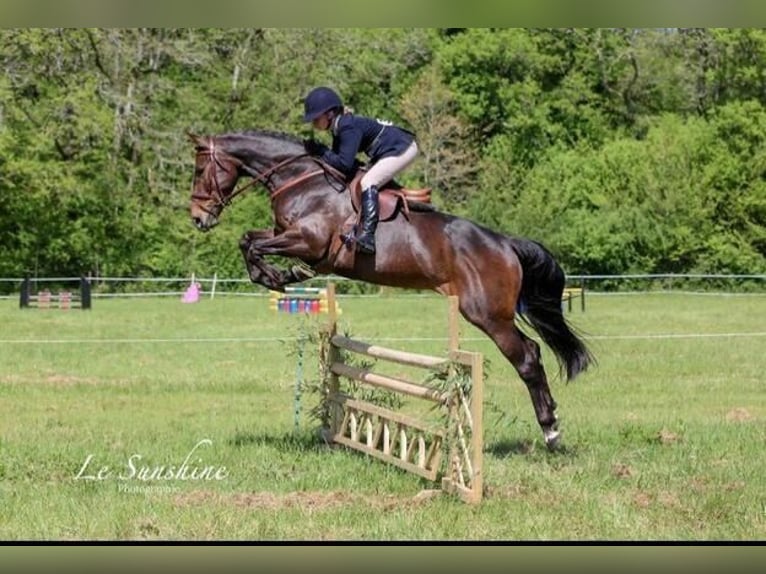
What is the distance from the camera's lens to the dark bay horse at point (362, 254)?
5.42 metres

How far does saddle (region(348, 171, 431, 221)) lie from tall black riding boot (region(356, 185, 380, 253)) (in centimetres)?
9

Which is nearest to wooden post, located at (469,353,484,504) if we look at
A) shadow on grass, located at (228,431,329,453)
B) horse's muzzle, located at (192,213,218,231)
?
shadow on grass, located at (228,431,329,453)

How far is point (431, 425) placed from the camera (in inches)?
196

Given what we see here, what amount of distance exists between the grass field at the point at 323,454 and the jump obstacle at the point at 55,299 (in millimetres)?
3409

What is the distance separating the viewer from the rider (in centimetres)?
529

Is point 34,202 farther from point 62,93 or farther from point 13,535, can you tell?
point 13,535

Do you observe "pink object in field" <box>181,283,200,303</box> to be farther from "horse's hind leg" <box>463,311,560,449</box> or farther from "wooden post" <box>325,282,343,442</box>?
"horse's hind leg" <box>463,311,560,449</box>

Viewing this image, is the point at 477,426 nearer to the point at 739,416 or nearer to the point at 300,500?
the point at 300,500

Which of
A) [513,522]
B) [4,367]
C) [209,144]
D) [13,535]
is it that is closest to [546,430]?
[513,522]

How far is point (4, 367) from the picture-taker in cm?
1045

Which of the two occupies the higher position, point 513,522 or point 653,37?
point 653,37

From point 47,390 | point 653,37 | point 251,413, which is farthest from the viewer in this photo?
point 653,37

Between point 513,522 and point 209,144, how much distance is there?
2375 millimetres

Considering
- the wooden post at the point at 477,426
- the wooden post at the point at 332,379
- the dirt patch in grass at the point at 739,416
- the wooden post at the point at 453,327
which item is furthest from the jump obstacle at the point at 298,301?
the wooden post at the point at 477,426
